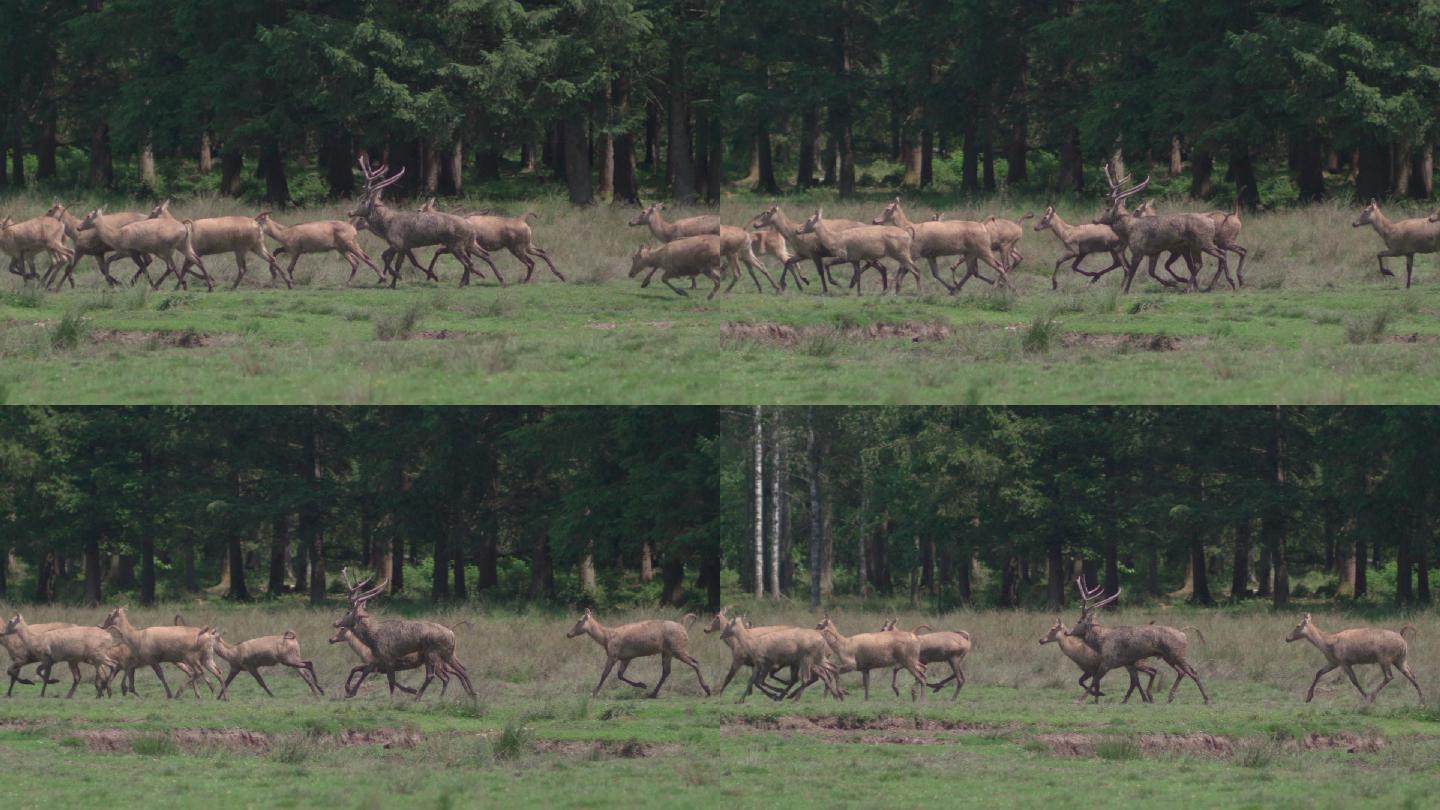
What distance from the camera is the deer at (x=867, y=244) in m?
33.3

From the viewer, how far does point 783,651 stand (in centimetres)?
2750

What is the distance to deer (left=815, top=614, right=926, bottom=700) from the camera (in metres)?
28.0

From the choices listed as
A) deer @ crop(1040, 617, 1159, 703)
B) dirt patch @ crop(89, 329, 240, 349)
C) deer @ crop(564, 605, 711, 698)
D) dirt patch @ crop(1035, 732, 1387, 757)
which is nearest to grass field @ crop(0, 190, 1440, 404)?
dirt patch @ crop(89, 329, 240, 349)

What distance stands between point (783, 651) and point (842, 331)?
525 cm

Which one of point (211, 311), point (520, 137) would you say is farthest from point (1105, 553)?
point (211, 311)

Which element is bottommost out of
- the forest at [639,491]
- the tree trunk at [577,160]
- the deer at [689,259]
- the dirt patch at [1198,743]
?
Result: the forest at [639,491]

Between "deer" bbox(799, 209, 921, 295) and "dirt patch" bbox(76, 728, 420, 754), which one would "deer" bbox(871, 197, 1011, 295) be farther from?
"dirt patch" bbox(76, 728, 420, 754)

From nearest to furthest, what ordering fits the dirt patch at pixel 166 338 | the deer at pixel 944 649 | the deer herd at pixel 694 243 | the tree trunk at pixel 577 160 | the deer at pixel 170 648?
the deer at pixel 170 648, the deer at pixel 944 649, the dirt patch at pixel 166 338, the deer herd at pixel 694 243, the tree trunk at pixel 577 160

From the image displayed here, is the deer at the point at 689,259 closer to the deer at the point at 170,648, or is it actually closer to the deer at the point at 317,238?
the deer at the point at 317,238

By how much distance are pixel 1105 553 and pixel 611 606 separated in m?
12.8

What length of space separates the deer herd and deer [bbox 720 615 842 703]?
710 cm

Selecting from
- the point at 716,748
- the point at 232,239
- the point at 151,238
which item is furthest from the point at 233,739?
the point at 232,239

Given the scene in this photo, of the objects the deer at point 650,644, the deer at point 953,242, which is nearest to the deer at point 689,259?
the deer at point 953,242

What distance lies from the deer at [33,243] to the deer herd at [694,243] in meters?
0.02
